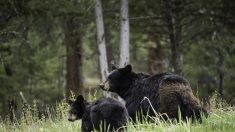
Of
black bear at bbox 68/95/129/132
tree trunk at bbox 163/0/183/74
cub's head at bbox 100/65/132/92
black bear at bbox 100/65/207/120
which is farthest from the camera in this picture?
tree trunk at bbox 163/0/183/74

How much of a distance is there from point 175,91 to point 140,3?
7.74 meters

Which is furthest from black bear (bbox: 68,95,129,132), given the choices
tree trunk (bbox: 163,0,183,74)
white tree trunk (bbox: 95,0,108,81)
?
tree trunk (bbox: 163,0,183,74)

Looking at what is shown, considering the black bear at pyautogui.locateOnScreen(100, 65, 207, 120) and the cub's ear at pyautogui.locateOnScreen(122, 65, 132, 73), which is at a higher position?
the cub's ear at pyautogui.locateOnScreen(122, 65, 132, 73)

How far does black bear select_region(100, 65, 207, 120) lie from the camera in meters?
8.06

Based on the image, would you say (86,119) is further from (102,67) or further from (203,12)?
(203,12)

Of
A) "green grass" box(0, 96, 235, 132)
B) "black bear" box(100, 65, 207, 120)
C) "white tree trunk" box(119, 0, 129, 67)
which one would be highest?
"white tree trunk" box(119, 0, 129, 67)

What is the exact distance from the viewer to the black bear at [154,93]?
806 cm

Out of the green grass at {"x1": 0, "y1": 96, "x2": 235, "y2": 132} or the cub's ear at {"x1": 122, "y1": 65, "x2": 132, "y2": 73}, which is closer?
the green grass at {"x1": 0, "y1": 96, "x2": 235, "y2": 132}

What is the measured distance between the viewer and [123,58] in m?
14.0

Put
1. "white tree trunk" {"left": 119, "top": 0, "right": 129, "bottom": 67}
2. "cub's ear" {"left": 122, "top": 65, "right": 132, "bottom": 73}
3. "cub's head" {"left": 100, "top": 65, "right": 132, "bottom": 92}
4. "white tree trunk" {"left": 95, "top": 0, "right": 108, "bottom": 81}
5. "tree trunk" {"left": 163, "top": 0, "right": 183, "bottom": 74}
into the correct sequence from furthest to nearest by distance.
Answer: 1. "tree trunk" {"left": 163, "top": 0, "right": 183, "bottom": 74}
2. "white tree trunk" {"left": 95, "top": 0, "right": 108, "bottom": 81}
3. "white tree trunk" {"left": 119, "top": 0, "right": 129, "bottom": 67}
4. "cub's head" {"left": 100, "top": 65, "right": 132, "bottom": 92}
5. "cub's ear" {"left": 122, "top": 65, "right": 132, "bottom": 73}

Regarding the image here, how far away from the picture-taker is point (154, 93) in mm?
8664

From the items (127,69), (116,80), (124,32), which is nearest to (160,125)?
(127,69)

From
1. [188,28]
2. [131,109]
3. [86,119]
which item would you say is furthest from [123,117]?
[188,28]

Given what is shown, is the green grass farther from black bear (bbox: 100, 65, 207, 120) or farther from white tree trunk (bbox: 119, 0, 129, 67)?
white tree trunk (bbox: 119, 0, 129, 67)
